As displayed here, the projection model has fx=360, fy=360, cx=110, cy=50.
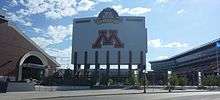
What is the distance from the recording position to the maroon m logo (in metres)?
156

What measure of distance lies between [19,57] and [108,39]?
66.6 m

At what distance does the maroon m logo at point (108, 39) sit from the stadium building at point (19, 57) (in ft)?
168

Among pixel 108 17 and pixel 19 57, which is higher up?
pixel 108 17

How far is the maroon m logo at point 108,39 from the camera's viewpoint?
156m

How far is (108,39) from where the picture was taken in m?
156

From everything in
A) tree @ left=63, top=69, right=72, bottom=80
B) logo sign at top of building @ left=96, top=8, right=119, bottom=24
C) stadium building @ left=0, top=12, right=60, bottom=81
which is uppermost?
logo sign at top of building @ left=96, top=8, right=119, bottom=24

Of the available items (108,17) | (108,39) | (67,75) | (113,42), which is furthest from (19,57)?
(108,17)

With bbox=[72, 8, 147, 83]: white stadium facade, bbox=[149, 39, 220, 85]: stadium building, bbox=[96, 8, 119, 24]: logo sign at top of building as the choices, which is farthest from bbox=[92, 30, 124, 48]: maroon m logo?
bbox=[149, 39, 220, 85]: stadium building

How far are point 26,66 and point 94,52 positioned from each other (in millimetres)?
61986

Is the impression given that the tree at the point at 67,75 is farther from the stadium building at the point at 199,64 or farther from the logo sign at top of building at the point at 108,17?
the logo sign at top of building at the point at 108,17

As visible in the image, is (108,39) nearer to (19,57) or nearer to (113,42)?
(113,42)

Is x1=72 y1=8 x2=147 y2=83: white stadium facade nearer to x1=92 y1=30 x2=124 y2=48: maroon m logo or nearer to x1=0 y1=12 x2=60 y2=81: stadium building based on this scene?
x1=92 y1=30 x2=124 y2=48: maroon m logo

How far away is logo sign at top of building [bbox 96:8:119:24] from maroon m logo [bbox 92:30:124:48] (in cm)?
440

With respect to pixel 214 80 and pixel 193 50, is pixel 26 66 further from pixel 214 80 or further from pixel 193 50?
pixel 193 50
